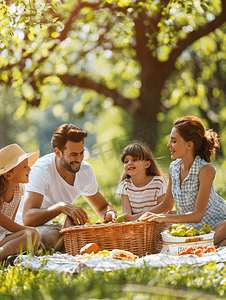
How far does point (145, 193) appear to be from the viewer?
3934 mm

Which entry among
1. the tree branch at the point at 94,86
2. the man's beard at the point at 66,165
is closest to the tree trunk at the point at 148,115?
the tree branch at the point at 94,86

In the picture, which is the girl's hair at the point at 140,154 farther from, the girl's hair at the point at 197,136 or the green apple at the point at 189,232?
the green apple at the point at 189,232

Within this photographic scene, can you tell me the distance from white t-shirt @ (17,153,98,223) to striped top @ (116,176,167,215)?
1.79ft

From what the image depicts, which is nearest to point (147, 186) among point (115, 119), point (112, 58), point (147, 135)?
point (147, 135)

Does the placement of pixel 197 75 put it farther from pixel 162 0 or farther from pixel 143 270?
pixel 143 270

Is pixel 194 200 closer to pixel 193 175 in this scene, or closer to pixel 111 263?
pixel 193 175

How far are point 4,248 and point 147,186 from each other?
178 centimetres

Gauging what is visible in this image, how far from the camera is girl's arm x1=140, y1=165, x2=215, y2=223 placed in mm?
2953

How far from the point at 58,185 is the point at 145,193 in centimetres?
104

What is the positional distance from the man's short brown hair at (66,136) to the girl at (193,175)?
1201mm

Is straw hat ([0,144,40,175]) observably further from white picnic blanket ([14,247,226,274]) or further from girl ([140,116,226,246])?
girl ([140,116,226,246])

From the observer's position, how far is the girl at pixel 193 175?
10.7 feet

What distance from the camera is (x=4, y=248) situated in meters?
2.87

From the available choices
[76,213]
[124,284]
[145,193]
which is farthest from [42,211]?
[124,284]
